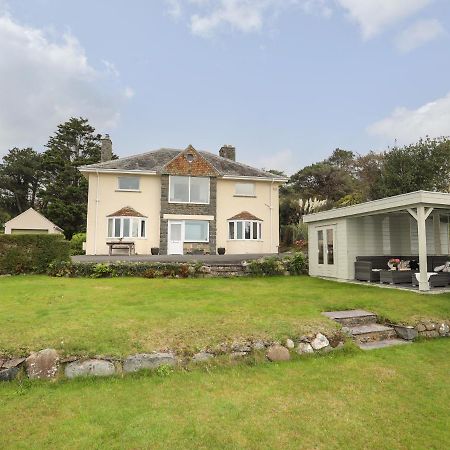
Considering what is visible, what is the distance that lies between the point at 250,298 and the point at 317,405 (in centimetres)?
491

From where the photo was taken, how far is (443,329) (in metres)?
7.57

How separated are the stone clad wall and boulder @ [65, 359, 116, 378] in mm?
19161

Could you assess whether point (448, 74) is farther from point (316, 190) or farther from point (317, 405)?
point (316, 190)

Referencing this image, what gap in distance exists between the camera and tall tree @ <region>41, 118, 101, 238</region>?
4344cm

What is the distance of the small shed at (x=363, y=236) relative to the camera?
1359 cm

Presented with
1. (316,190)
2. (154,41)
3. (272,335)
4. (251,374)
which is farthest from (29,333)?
(316,190)

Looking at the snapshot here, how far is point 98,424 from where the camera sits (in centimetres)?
384

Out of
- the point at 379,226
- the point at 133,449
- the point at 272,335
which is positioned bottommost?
the point at 133,449

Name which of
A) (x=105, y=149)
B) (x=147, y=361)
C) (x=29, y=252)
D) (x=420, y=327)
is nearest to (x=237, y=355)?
A: (x=147, y=361)

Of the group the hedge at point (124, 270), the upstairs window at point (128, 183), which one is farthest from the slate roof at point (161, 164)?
the hedge at point (124, 270)

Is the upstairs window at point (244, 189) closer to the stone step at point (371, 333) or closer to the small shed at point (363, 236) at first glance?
the small shed at point (363, 236)

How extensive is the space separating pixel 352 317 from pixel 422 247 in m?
4.62

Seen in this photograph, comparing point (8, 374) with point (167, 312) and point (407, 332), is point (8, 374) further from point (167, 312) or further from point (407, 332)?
point (407, 332)

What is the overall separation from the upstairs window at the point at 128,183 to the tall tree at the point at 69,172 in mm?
21388
